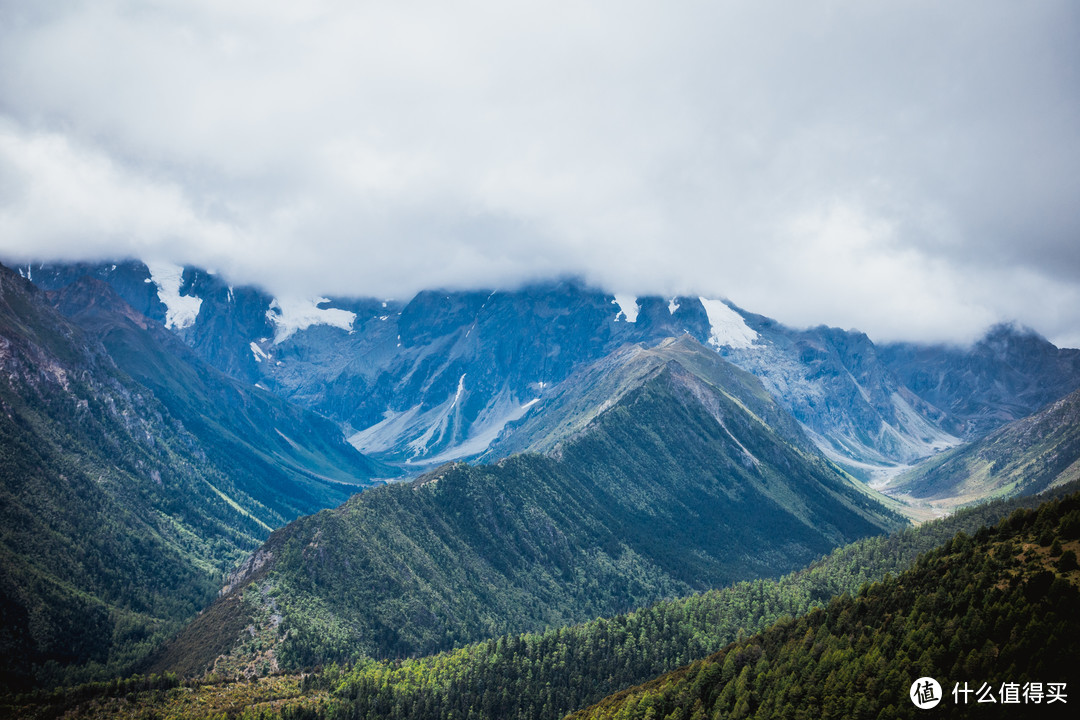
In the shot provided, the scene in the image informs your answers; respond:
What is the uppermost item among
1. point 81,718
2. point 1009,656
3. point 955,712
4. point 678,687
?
point 1009,656

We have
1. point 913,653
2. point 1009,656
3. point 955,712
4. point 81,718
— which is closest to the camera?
point 955,712

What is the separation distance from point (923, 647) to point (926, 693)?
57.3 ft

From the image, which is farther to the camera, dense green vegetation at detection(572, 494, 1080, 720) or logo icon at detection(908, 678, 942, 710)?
dense green vegetation at detection(572, 494, 1080, 720)

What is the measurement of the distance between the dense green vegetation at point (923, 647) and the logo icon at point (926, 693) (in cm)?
143

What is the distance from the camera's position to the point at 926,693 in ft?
400

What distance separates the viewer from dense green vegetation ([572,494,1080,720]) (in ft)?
393

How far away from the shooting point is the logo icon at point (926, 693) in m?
119

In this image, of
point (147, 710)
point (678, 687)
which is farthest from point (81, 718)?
point (678, 687)

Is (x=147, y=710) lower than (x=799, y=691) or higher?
lower

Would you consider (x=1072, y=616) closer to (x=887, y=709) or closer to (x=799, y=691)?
(x=887, y=709)

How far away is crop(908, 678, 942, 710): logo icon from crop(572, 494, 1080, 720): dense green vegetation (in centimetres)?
143

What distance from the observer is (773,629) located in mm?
191875

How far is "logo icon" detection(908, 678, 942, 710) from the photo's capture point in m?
119

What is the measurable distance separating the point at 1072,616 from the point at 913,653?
27.6 m
